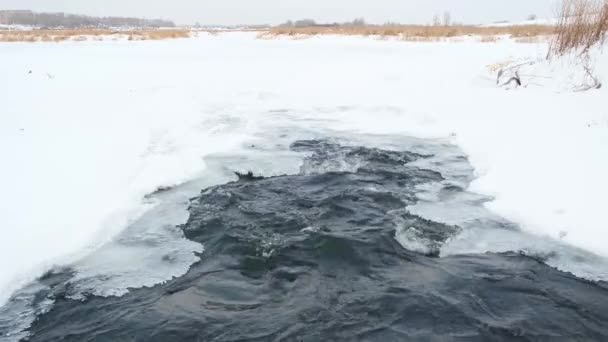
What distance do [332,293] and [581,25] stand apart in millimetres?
8500

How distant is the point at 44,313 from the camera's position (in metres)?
2.88

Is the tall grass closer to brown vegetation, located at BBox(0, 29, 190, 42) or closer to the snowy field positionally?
the snowy field

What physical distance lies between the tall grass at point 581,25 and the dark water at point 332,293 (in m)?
6.79

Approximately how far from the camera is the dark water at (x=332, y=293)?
2756mm

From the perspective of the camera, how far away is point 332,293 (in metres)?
3.15

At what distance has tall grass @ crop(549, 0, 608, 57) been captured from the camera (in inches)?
339

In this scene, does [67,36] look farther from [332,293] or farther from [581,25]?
[332,293]

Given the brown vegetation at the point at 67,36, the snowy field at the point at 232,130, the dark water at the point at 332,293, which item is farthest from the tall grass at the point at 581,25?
the brown vegetation at the point at 67,36

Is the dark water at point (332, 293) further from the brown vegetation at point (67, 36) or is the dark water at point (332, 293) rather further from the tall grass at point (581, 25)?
the brown vegetation at point (67, 36)

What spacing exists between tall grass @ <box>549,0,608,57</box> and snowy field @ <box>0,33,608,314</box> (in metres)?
0.55

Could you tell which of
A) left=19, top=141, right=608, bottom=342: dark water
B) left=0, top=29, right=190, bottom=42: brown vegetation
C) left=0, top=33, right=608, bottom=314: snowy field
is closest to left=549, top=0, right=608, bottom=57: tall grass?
left=0, top=33, right=608, bottom=314: snowy field

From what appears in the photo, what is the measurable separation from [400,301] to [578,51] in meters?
8.25

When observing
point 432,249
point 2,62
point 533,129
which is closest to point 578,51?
point 533,129

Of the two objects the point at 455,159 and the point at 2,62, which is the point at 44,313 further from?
the point at 2,62
